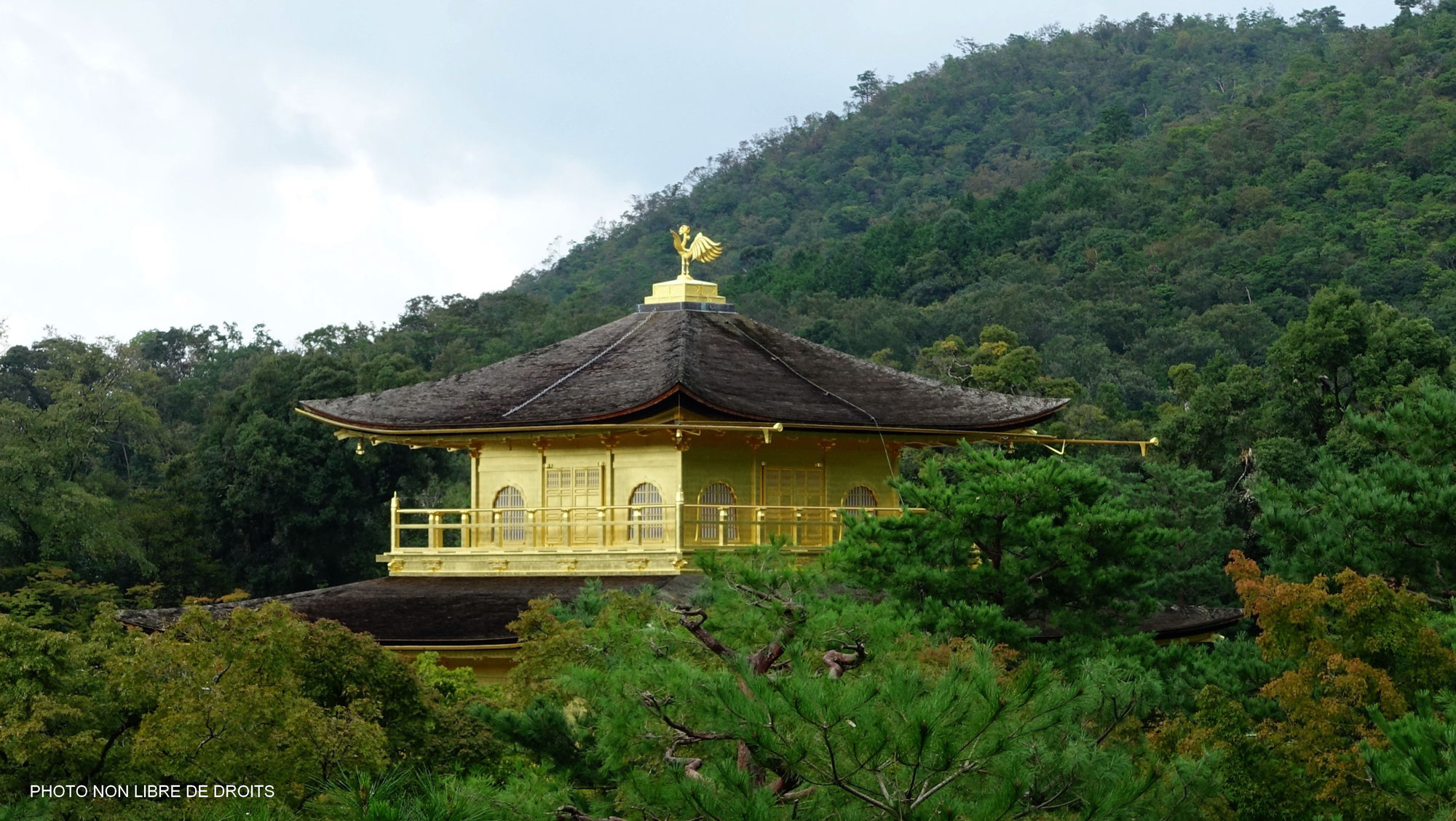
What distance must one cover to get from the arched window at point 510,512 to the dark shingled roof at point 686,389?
1.24 meters

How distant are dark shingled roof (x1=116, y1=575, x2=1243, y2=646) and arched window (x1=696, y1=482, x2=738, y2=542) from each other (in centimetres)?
109

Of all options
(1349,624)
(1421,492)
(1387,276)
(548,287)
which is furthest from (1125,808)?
(548,287)

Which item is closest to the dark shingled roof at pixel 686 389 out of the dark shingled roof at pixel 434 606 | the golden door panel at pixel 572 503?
the golden door panel at pixel 572 503

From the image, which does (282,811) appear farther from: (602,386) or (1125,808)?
(602,386)

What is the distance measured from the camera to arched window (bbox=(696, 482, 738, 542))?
2333 cm

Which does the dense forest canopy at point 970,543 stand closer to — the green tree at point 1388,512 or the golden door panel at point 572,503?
the green tree at point 1388,512

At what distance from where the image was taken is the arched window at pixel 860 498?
24891 millimetres

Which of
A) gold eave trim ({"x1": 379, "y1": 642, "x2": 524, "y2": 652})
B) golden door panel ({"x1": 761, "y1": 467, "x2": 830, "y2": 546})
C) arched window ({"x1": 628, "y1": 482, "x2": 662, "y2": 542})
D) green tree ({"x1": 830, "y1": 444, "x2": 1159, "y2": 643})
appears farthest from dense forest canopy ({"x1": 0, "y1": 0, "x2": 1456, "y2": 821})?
arched window ({"x1": 628, "y1": 482, "x2": 662, "y2": 542})

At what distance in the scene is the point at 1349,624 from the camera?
16.3m

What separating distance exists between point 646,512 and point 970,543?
16.6 feet

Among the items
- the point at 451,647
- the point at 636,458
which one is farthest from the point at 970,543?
the point at 451,647

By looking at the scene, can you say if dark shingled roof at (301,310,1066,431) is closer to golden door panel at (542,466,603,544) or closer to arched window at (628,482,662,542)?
golden door panel at (542,466,603,544)

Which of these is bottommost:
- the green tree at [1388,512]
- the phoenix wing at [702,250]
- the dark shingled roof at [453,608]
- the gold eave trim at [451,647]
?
the gold eave trim at [451,647]

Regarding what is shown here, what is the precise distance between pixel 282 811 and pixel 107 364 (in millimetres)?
48248
